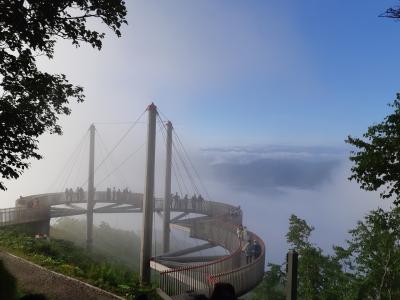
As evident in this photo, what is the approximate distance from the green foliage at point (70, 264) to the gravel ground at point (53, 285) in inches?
17.5

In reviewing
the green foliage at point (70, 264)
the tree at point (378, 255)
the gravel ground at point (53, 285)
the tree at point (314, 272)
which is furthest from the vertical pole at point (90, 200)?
the tree at point (378, 255)

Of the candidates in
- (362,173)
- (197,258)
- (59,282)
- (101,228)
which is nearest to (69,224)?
(101,228)

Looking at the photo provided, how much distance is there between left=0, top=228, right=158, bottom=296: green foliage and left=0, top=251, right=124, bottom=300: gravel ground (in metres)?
0.45

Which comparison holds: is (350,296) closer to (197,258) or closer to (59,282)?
(197,258)

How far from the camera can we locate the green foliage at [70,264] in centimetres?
1423

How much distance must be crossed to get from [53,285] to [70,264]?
306cm

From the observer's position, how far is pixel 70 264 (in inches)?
656

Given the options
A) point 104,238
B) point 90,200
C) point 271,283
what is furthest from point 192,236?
point 104,238

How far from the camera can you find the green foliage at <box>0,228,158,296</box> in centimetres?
1423

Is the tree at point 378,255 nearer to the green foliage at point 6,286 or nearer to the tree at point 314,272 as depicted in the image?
the tree at point 314,272

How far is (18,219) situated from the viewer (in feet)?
77.0

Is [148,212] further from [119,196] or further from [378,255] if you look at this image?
[119,196]

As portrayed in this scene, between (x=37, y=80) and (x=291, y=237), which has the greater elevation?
(x=37, y=80)

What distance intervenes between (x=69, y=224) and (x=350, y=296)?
6212 centimetres
